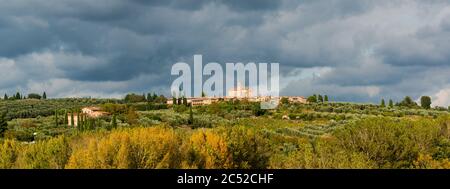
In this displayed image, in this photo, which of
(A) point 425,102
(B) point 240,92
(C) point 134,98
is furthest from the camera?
(B) point 240,92

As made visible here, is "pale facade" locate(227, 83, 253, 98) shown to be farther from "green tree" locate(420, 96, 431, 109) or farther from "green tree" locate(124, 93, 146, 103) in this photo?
"green tree" locate(420, 96, 431, 109)

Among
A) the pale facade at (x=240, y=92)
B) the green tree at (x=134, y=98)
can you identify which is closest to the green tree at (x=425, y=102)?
the pale facade at (x=240, y=92)

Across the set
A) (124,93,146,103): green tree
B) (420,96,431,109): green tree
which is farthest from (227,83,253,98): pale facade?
(420,96,431,109): green tree

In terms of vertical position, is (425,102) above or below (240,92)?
below

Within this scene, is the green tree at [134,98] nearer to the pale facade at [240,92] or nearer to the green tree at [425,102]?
the pale facade at [240,92]

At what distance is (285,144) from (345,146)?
12299 mm

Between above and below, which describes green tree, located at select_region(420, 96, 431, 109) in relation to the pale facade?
below

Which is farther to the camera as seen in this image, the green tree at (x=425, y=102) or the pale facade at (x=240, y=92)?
the pale facade at (x=240, y=92)

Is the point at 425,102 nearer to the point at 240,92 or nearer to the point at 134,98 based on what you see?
the point at 240,92

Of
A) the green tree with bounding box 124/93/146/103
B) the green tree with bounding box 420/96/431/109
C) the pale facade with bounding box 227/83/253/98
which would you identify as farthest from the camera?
the pale facade with bounding box 227/83/253/98

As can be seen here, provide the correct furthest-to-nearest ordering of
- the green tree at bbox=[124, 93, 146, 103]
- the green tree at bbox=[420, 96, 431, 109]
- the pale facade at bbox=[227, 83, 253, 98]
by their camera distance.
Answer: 1. the pale facade at bbox=[227, 83, 253, 98]
2. the green tree at bbox=[124, 93, 146, 103]
3. the green tree at bbox=[420, 96, 431, 109]

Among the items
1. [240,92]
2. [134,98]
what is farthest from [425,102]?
[134,98]
